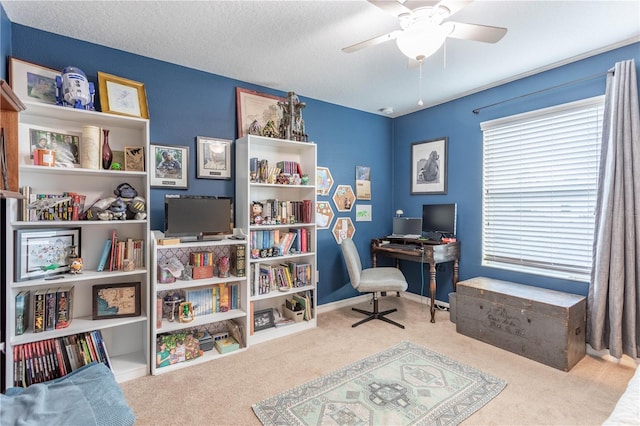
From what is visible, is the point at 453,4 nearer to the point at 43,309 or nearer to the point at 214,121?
the point at 214,121

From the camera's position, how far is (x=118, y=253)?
7.35ft

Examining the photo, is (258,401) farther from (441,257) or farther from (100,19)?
(100,19)

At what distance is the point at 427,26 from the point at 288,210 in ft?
6.59

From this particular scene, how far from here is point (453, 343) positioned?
8.86 ft

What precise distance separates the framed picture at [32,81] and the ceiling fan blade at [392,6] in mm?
2228

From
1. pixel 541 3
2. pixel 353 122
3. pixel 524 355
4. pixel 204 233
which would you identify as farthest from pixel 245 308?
pixel 541 3

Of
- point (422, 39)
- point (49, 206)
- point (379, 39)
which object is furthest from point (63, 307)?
point (422, 39)

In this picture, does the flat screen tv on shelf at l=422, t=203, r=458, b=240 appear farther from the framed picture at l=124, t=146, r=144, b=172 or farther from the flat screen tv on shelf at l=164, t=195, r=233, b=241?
the framed picture at l=124, t=146, r=144, b=172

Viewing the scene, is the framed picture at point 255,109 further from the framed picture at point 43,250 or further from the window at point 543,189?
the window at point 543,189

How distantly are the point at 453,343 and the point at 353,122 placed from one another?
9.02 feet

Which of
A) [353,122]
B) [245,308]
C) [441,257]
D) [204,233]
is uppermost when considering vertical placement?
[353,122]

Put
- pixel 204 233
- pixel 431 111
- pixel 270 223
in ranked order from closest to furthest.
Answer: pixel 204 233 < pixel 270 223 < pixel 431 111

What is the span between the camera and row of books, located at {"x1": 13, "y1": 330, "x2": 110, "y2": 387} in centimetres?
185

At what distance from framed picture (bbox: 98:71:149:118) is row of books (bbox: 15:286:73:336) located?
1.34 metres
